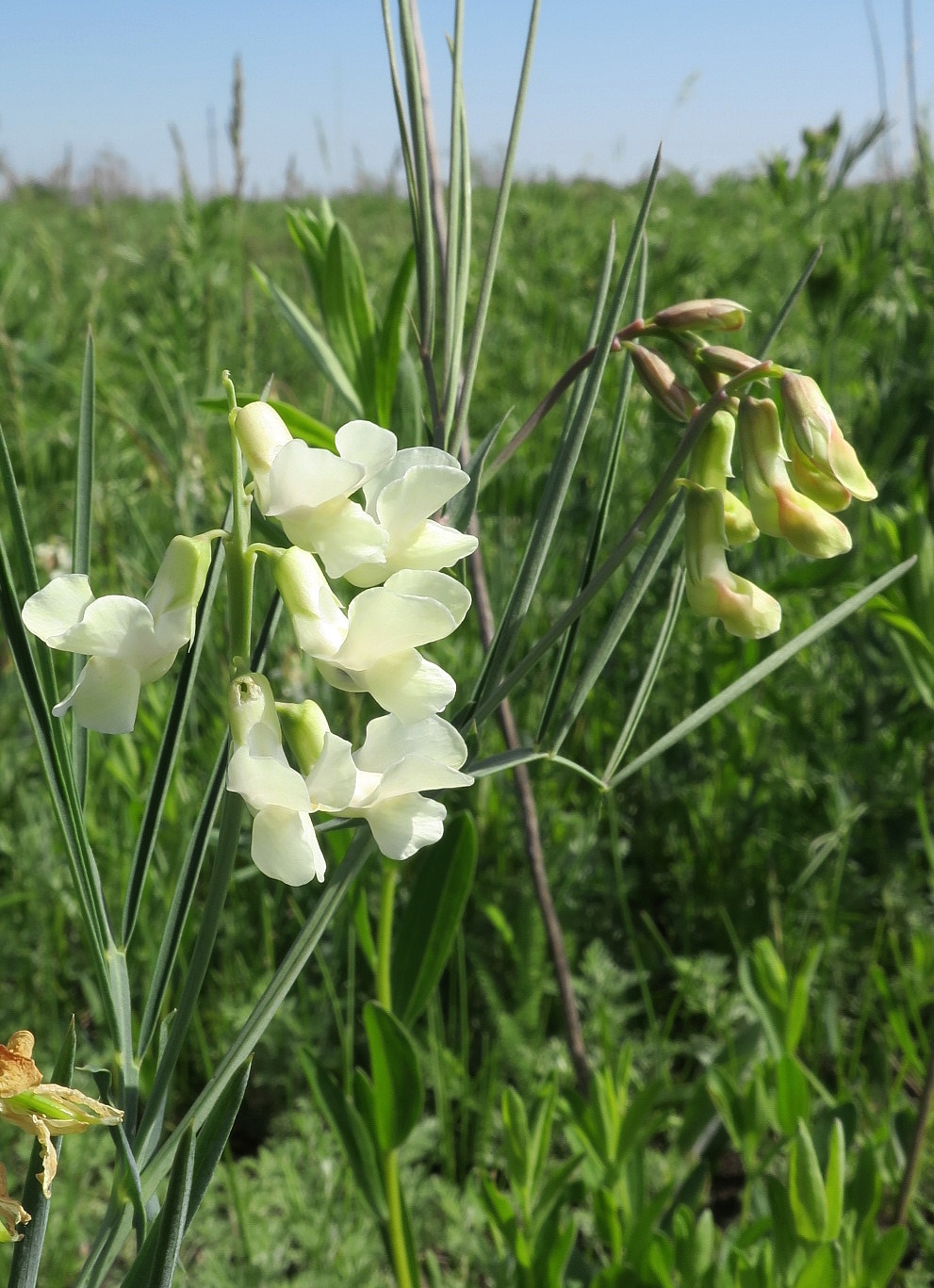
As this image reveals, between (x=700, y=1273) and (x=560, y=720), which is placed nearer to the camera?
(x=560, y=720)

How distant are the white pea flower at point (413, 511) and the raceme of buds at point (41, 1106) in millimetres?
229

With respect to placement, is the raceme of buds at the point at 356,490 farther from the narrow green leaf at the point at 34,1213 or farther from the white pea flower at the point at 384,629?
the narrow green leaf at the point at 34,1213

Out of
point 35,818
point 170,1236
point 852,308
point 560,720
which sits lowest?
point 35,818

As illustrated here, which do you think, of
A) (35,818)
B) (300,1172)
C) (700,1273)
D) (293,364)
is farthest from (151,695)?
(293,364)

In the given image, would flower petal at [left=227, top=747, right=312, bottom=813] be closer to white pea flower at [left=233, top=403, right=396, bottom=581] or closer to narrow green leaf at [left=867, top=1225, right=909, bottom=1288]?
white pea flower at [left=233, top=403, right=396, bottom=581]

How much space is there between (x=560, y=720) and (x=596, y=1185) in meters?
0.63

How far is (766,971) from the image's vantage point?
43.8 inches

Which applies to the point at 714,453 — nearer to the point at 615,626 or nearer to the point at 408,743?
the point at 615,626

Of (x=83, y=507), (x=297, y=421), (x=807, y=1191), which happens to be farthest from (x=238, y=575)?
(x=807, y=1191)

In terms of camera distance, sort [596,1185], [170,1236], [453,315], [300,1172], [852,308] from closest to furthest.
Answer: [170,1236], [453,315], [596,1185], [300,1172], [852,308]

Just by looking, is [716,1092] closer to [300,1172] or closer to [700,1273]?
[700,1273]

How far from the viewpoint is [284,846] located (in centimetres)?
40

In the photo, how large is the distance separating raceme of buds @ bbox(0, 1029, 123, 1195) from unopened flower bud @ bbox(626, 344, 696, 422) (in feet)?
1.45

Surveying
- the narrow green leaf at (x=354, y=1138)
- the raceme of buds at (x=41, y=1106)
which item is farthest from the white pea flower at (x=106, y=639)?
the narrow green leaf at (x=354, y=1138)
